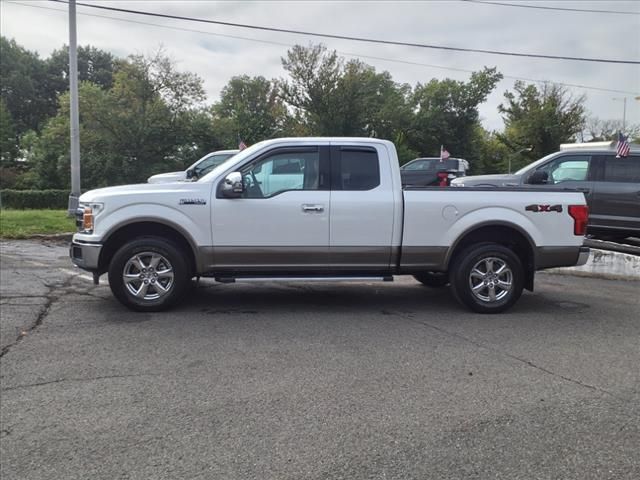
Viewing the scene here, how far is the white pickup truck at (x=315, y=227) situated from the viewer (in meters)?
6.54

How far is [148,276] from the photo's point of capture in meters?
6.56

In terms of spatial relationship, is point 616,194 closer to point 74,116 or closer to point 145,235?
point 145,235

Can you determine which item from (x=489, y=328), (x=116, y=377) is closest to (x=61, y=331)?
(x=116, y=377)

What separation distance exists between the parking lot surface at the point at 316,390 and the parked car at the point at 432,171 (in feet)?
49.7

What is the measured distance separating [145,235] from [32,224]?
9124 mm

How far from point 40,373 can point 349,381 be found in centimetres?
252

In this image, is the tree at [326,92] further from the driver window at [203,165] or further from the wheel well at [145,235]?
the wheel well at [145,235]

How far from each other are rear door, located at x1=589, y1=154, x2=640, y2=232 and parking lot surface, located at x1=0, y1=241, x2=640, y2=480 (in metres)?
3.97

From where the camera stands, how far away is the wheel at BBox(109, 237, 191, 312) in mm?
6480

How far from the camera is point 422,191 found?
22.2ft

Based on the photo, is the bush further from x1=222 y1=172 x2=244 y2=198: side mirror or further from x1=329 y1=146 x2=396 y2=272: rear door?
x1=329 y1=146 x2=396 y2=272: rear door

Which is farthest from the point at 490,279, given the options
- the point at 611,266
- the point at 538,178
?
the point at 538,178

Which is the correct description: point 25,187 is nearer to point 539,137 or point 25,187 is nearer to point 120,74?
point 120,74

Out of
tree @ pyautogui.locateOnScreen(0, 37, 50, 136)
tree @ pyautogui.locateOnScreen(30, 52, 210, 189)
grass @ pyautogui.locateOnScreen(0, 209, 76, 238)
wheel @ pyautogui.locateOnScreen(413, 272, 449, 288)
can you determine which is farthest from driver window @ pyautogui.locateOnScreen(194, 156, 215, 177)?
tree @ pyautogui.locateOnScreen(0, 37, 50, 136)
